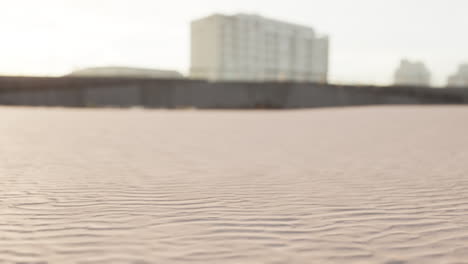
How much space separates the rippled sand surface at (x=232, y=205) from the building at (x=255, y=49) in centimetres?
3355

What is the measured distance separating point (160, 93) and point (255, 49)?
1231 inches

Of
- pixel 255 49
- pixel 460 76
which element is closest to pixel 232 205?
pixel 255 49

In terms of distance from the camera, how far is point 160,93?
72.0 feet

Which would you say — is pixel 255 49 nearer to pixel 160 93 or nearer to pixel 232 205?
pixel 160 93

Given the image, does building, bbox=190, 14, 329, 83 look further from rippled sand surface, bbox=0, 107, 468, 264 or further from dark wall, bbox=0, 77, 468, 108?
rippled sand surface, bbox=0, 107, 468, 264

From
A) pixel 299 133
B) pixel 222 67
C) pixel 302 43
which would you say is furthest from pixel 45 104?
pixel 302 43

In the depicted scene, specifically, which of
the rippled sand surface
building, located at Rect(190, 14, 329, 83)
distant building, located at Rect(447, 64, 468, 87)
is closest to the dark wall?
the rippled sand surface

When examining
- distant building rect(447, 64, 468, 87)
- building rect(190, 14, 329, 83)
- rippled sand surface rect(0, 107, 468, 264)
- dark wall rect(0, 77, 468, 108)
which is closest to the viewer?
rippled sand surface rect(0, 107, 468, 264)

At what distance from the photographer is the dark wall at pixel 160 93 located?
20984 mm

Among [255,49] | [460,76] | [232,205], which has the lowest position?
[232,205]

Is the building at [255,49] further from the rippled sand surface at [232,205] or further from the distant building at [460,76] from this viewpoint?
the rippled sand surface at [232,205]

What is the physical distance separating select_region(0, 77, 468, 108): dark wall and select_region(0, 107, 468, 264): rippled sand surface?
593 inches

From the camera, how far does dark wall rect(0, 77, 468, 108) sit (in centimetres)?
2098

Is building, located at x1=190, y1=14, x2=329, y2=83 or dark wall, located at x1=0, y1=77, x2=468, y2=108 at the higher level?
building, located at x1=190, y1=14, x2=329, y2=83
